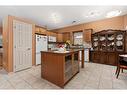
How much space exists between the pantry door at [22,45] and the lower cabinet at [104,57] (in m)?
3.57

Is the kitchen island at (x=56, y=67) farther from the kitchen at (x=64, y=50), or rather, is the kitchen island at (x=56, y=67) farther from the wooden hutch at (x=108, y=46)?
the wooden hutch at (x=108, y=46)

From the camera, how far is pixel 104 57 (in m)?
5.51

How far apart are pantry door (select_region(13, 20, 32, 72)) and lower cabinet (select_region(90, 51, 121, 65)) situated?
3572 millimetres

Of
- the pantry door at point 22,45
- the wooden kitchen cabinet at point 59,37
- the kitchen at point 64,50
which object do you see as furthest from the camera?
the wooden kitchen cabinet at point 59,37

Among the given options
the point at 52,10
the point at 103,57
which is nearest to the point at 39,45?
the point at 52,10

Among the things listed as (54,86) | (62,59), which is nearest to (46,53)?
(62,59)

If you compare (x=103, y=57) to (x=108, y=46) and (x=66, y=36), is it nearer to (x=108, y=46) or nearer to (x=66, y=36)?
(x=108, y=46)

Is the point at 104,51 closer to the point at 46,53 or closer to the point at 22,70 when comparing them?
the point at 46,53

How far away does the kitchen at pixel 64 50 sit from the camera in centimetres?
284

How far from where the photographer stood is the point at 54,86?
2.64 meters

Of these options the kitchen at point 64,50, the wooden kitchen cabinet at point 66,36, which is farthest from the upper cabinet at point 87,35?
the wooden kitchen cabinet at point 66,36

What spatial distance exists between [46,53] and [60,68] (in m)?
0.70

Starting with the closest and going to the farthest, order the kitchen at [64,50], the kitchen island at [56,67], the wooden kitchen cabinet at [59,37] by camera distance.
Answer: the kitchen island at [56,67] → the kitchen at [64,50] → the wooden kitchen cabinet at [59,37]

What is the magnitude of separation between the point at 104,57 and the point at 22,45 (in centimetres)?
418
